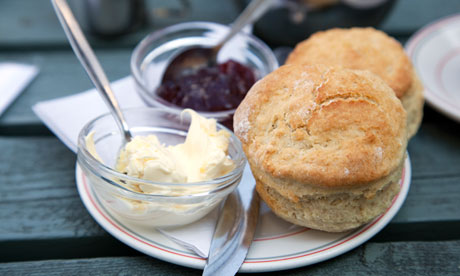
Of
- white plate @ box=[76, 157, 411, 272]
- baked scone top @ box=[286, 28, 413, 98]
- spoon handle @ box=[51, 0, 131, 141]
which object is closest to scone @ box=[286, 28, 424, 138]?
baked scone top @ box=[286, 28, 413, 98]

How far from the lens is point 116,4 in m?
2.73

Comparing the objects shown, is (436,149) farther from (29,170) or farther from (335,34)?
(29,170)

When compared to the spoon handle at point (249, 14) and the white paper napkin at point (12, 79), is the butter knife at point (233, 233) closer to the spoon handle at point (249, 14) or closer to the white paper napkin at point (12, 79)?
the spoon handle at point (249, 14)

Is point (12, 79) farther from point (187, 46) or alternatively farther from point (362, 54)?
point (362, 54)

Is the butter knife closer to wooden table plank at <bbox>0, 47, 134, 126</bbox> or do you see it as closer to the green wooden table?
the green wooden table

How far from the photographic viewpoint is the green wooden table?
1518mm

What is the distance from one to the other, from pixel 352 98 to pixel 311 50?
0.54 meters

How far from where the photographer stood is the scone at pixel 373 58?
6.07 feet

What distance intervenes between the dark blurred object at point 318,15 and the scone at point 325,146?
991 millimetres

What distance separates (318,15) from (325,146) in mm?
1285

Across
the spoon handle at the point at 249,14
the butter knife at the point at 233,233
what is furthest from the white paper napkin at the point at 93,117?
the spoon handle at the point at 249,14

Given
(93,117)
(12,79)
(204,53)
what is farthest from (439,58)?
(12,79)

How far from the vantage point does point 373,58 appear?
74.5 inches

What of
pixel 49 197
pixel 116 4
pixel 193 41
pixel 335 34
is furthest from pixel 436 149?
pixel 116 4
